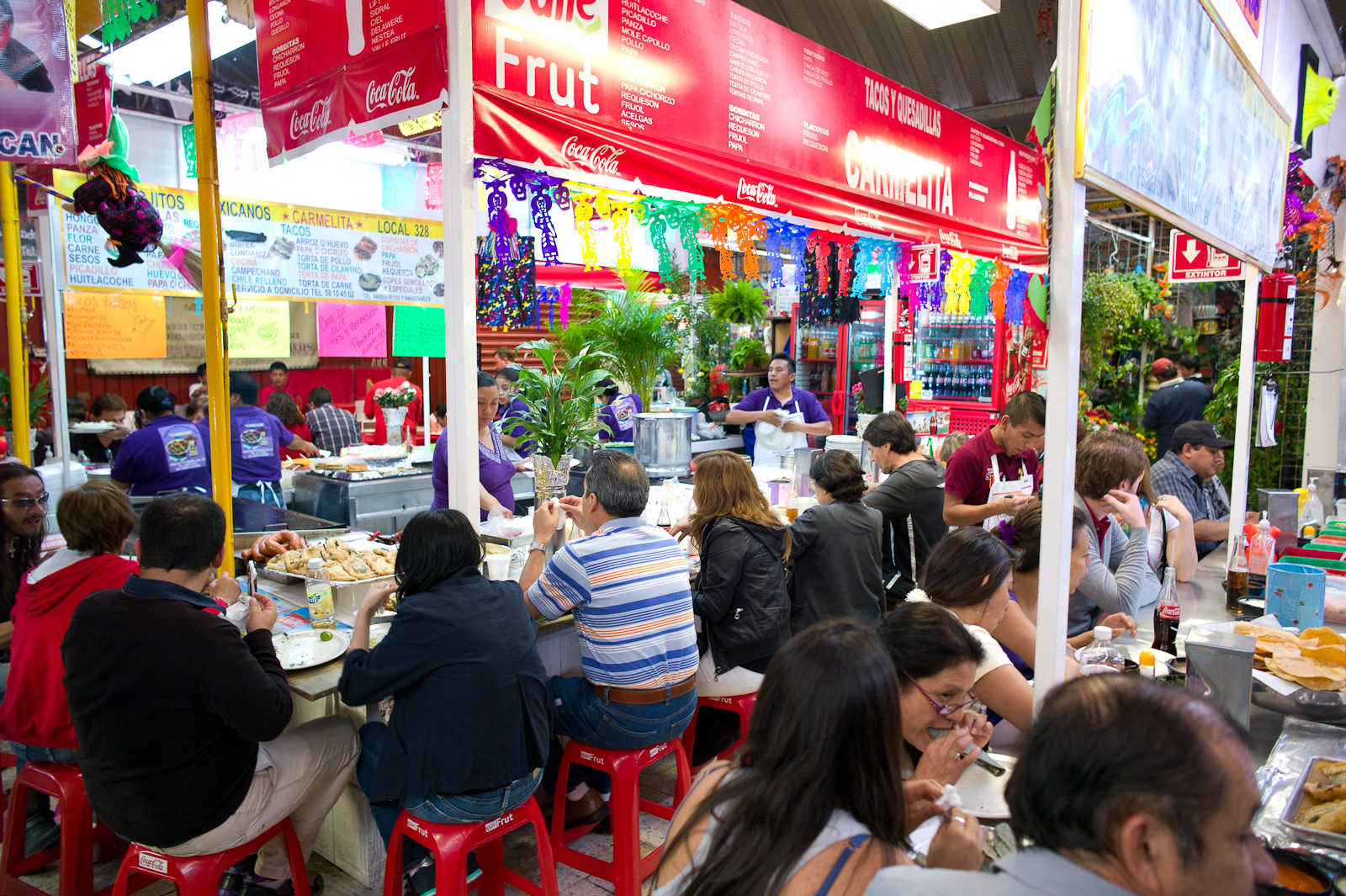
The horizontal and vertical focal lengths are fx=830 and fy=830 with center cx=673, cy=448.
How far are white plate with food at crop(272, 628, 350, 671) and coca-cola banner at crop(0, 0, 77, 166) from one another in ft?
8.55

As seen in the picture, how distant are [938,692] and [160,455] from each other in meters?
5.10

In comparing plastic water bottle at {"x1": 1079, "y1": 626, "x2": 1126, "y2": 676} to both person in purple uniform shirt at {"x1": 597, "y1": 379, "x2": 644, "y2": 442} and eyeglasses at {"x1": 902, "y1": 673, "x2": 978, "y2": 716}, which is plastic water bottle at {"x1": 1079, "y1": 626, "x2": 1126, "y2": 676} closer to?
eyeglasses at {"x1": 902, "y1": 673, "x2": 978, "y2": 716}

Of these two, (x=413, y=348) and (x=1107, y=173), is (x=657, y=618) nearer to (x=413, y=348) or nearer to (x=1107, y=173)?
(x=1107, y=173)

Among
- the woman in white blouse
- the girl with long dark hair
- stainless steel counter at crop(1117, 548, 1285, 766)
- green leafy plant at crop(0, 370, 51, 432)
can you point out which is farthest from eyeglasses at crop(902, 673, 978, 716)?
green leafy plant at crop(0, 370, 51, 432)

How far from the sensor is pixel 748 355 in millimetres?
10094

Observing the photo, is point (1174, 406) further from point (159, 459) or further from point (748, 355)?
point (159, 459)

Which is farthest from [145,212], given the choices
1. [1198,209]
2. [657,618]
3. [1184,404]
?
[1184,404]

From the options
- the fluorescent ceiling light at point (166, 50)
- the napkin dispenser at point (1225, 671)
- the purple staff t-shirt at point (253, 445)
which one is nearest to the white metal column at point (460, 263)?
the napkin dispenser at point (1225, 671)

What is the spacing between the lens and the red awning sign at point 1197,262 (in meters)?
5.43

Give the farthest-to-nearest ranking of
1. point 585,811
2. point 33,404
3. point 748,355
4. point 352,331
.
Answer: point 352,331, point 748,355, point 33,404, point 585,811

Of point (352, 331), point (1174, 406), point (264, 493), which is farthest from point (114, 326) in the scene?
point (1174, 406)

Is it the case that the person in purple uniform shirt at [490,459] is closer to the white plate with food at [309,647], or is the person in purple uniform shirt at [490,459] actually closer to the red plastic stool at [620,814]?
A: the white plate with food at [309,647]

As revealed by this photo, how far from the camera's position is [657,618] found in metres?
2.84

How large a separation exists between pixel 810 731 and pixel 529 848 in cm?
228
